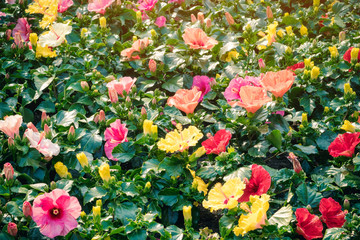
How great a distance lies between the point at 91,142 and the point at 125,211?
0.54m

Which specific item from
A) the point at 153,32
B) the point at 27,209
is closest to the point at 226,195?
the point at 27,209

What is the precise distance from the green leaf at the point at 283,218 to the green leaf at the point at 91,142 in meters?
1.05

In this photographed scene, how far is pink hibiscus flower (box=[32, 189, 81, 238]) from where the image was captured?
5.71ft

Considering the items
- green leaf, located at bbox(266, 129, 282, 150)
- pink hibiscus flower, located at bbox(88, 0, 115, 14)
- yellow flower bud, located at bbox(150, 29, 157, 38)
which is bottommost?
green leaf, located at bbox(266, 129, 282, 150)

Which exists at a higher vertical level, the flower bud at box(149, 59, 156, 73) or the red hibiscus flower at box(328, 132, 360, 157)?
the flower bud at box(149, 59, 156, 73)

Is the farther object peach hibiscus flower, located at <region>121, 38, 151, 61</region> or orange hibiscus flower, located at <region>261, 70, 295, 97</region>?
peach hibiscus flower, located at <region>121, 38, 151, 61</region>

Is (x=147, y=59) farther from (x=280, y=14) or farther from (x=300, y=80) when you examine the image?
(x=280, y=14)

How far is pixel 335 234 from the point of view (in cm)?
169

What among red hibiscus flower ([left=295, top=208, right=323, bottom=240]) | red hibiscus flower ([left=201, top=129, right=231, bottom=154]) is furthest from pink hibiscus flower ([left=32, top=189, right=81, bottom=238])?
red hibiscus flower ([left=295, top=208, right=323, bottom=240])

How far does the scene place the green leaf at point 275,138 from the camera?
6.96 feet

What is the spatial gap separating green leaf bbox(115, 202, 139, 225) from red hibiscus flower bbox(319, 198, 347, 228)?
87 centimetres

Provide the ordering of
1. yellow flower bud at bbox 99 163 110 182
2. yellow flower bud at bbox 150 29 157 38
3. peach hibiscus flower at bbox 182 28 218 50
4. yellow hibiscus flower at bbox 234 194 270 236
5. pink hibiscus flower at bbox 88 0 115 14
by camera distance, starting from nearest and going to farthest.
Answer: yellow hibiscus flower at bbox 234 194 270 236 < yellow flower bud at bbox 99 163 110 182 < peach hibiscus flower at bbox 182 28 218 50 < yellow flower bud at bbox 150 29 157 38 < pink hibiscus flower at bbox 88 0 115 14

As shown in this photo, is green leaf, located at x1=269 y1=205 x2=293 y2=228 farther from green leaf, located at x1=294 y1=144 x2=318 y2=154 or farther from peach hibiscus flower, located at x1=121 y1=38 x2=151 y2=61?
peach hibiscus flower, located at x1=121 y1=38 x2=151 y2=61

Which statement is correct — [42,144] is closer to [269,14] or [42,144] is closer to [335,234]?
[335,234]
